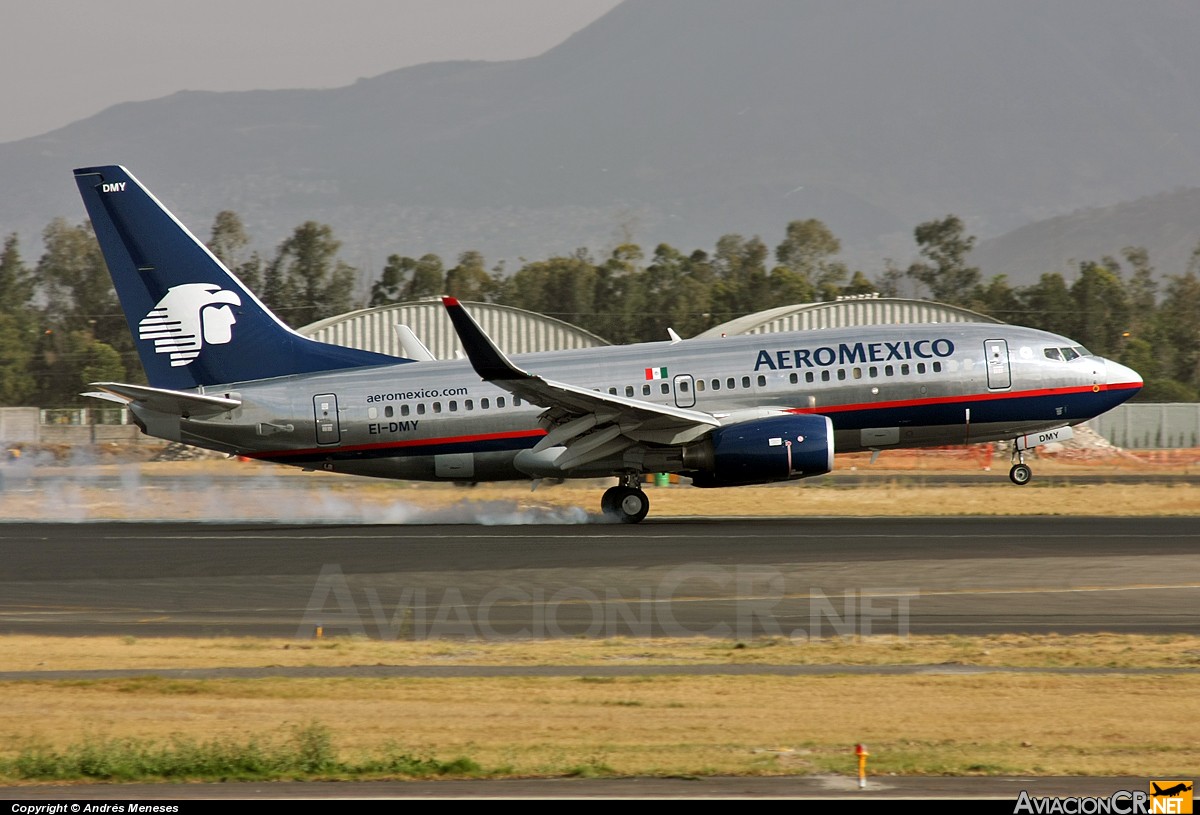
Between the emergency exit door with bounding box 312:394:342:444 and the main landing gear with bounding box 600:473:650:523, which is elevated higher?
the emergency exit door with bounding box 312:394:342:444

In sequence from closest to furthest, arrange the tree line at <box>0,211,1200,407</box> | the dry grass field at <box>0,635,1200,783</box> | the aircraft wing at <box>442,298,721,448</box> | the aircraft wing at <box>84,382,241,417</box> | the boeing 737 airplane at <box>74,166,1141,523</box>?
the dry grass field at <box>0,635,1200,783</box>
the aircraft wing at <box>442,298,721,448</box>
the aircraft wing at <box>84,382,241,417</box>
the boeing 737 airplane at <box>74,166,1141,523</box>
the tree line at <box>0,211,1200,407</box>

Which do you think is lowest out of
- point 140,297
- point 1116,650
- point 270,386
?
point 1116,650

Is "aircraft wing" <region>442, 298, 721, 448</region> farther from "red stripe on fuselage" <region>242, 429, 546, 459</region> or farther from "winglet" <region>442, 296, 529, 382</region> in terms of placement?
"red stripe on fuselage" <region>242, 429, 546, 459</region>

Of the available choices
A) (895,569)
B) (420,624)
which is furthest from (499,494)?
(420,624)

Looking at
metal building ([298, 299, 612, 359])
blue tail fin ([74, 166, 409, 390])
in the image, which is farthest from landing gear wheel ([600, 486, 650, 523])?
metal building ([298, 299, 612, 359])

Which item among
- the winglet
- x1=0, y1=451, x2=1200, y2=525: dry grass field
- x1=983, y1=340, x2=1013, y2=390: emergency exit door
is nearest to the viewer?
the winglet

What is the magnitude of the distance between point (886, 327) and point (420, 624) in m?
18.4

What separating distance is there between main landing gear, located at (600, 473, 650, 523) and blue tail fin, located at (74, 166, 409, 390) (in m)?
8.32

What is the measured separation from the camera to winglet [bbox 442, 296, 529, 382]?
28000 millimetres

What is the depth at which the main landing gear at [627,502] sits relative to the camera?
104ft

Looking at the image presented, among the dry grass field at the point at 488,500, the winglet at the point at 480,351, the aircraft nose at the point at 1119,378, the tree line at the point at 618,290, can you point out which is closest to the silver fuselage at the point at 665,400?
the aircraft nose at the point at 1119,378

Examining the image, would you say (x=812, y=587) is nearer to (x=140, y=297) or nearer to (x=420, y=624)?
(x=420, y=624)

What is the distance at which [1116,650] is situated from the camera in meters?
15.9

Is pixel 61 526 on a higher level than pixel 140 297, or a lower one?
lower
